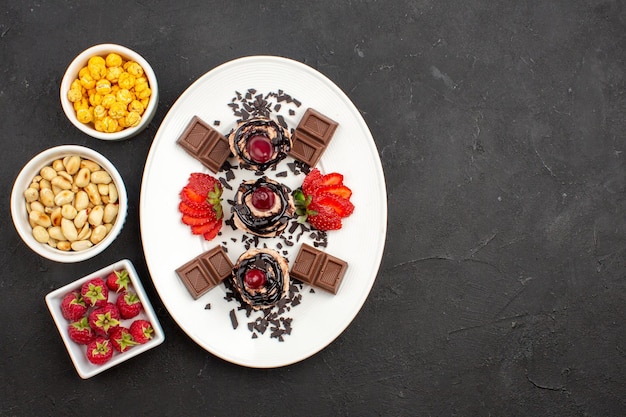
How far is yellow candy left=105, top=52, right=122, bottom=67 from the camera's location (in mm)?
2869

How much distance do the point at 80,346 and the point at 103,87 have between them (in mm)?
1241

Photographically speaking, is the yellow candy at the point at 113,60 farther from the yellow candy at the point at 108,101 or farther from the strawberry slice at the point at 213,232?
the strawberry slice at the point at 213,232

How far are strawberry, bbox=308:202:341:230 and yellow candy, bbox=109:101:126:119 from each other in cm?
99

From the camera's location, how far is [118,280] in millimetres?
2828

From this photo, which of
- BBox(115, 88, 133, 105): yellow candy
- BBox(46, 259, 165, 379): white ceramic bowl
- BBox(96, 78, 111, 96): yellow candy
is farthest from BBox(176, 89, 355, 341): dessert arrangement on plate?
BBox(96, 78, 111, 96): yellow candy

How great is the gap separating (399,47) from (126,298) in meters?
1.85

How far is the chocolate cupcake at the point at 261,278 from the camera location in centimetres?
277

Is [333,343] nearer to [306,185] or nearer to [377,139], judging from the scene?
[306,185]

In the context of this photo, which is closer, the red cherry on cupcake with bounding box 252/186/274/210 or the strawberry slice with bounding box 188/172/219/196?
the red cherry on cupcake with bounding box 252/186/274/210

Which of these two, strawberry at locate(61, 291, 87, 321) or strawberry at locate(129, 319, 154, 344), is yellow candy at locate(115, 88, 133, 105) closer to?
strawberry at locate(61, 291, 87, 321)

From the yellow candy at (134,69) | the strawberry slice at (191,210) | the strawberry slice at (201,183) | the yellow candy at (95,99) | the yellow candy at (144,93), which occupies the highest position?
the yellow candy at (134,69)

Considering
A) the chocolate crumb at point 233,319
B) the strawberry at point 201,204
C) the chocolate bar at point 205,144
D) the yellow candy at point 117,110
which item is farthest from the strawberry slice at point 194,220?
the yellow candy at point 117,110

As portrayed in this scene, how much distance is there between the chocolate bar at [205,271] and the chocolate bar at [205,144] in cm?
41

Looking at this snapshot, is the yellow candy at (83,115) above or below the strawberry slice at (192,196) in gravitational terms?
above
